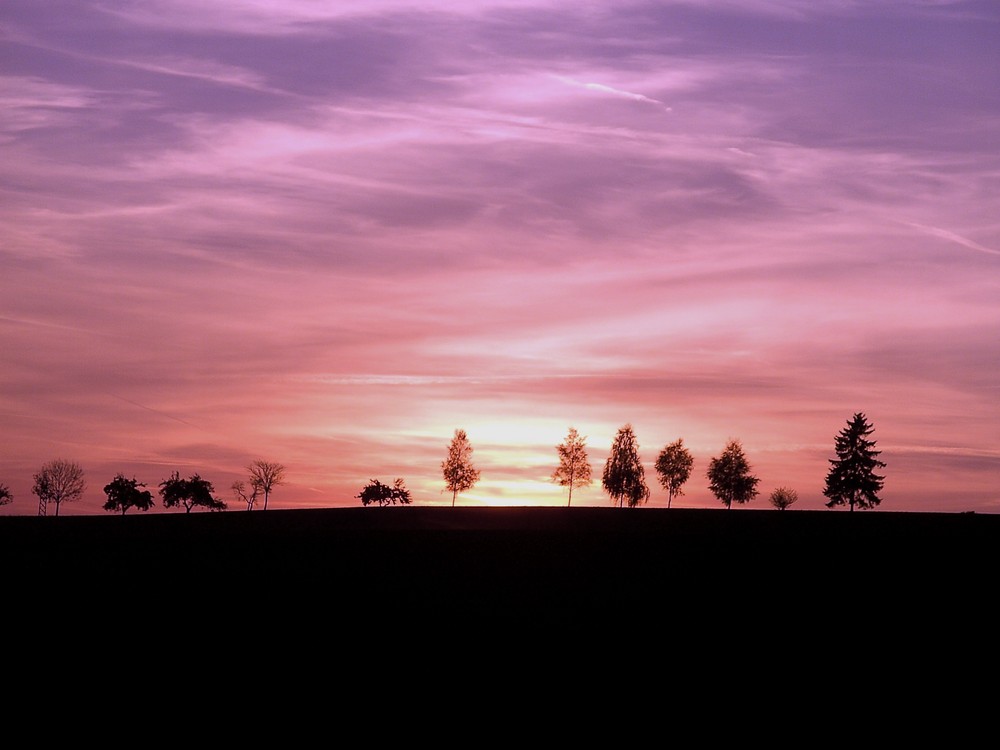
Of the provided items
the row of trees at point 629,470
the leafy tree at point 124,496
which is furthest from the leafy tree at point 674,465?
the leafy tree at point 124,496

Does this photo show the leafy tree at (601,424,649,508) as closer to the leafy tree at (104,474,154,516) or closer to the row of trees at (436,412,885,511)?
the row of trees at (436,412,885,511)

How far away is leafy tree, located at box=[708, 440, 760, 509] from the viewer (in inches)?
4178

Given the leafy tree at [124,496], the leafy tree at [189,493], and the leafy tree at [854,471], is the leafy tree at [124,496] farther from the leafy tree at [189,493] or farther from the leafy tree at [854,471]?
the leafy tree at [854,471]

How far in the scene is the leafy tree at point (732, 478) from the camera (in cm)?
10612

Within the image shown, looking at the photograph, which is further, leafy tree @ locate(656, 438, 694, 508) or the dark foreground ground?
leafy tree @ locate(656, 438, 694, 508)

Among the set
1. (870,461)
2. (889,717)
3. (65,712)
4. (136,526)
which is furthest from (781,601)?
(870,461)

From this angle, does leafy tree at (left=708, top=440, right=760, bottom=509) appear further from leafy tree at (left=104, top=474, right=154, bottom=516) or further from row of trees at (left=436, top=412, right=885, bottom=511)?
leafy tree at (left=104, top=474, right=154, bottom=516)

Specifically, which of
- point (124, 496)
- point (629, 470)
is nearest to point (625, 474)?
point (629, 470)

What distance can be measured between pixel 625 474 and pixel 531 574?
66412mm

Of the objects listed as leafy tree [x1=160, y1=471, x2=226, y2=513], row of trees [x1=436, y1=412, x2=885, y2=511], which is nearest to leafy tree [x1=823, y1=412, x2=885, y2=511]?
row of trees [x1=436, y1=412, x2=885, y2=511]

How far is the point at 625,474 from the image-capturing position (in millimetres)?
107250

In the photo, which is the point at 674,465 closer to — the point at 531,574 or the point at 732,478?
the point at 732,478

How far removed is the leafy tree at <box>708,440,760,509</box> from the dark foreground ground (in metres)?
38.7

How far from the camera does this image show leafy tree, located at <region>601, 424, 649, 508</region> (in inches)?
4220
